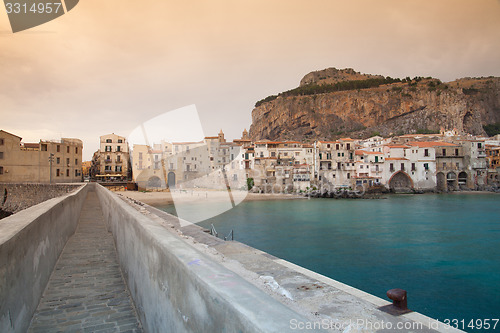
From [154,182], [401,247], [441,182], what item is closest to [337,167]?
[441,182]

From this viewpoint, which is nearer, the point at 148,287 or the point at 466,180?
the point at 148,287

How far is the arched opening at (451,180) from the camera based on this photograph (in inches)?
2448

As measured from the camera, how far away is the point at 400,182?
203 feet

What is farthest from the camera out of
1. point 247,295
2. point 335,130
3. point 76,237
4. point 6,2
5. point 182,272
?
point 335,130

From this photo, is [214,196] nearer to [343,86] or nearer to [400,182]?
[400,182]

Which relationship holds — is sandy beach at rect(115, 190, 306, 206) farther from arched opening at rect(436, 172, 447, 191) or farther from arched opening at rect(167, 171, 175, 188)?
arched opening at rect(436, 172, 447, 191)

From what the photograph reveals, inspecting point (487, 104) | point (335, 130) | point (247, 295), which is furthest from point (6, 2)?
point (487, 104)

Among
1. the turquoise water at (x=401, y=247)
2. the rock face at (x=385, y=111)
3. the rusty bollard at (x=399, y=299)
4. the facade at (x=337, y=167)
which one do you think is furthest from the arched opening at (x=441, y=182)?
the rusty bollard at (x=399, y=299)

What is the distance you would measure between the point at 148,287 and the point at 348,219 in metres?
32.9

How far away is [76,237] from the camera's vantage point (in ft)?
26.1

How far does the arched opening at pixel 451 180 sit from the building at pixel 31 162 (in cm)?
6988

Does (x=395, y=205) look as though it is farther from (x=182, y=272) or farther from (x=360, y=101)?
(x=360, y=101)

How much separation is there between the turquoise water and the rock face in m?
69.5

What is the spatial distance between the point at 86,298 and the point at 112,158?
58658 millimetres
